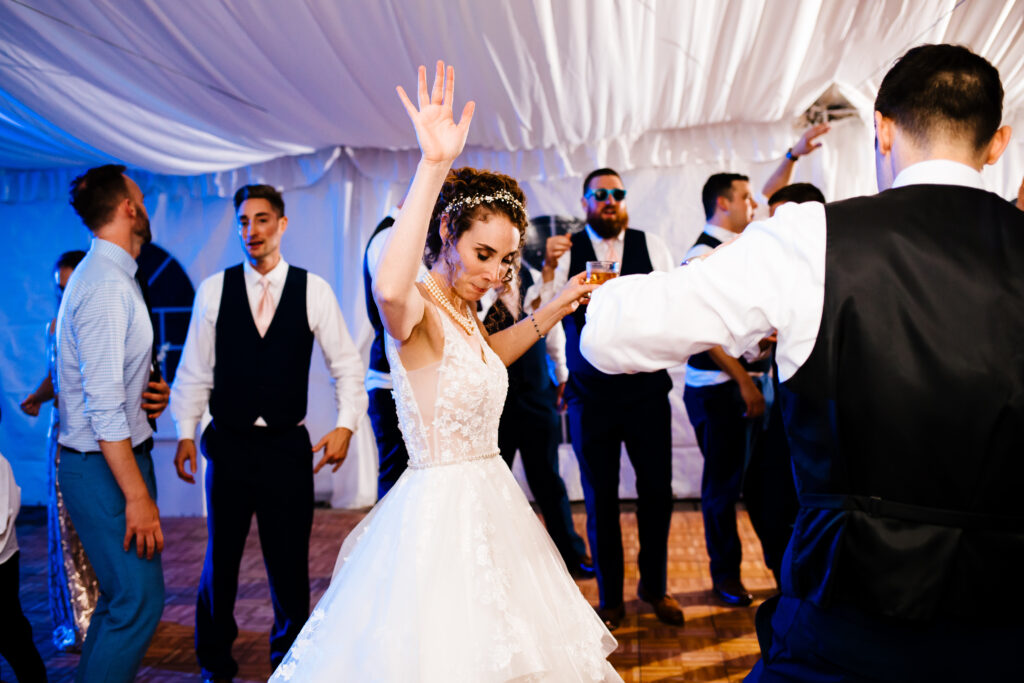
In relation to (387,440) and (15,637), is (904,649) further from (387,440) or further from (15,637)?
(15,637)

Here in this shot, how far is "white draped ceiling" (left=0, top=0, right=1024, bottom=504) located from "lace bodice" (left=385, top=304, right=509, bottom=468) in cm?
175

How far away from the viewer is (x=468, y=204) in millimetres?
2004

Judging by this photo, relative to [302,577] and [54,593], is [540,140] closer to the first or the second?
[302,577]

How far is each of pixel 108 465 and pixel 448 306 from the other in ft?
3.70

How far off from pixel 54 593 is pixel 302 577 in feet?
4.06

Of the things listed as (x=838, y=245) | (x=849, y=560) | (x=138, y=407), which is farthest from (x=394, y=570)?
(x=138, y=407)

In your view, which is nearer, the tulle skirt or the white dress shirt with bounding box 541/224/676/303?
the tulle skirt

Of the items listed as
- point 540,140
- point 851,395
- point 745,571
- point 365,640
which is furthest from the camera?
point 540,140

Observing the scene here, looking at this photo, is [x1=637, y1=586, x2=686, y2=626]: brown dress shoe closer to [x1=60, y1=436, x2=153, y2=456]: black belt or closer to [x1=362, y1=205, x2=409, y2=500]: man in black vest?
[x1=362, y1=205, x2=409, y2=500]: man in black vest

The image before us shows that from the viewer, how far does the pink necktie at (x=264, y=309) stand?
2826mm

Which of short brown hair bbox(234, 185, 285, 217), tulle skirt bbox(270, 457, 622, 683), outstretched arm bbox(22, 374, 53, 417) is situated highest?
short brown hair bbox(234, 185, 285, 217)

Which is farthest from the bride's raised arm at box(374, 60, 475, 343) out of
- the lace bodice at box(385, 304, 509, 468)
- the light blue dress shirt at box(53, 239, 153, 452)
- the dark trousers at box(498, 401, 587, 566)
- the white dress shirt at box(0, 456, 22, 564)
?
the dark trousers at box(498, 401, 587, 566)

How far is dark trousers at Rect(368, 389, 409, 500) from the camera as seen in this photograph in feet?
9.09

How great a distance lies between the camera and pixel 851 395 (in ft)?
3.57
